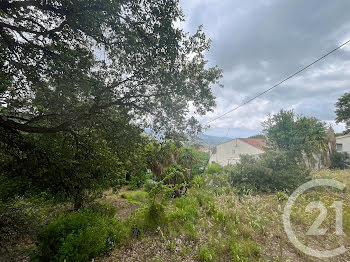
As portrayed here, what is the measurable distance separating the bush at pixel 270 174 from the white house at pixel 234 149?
28.3 feet

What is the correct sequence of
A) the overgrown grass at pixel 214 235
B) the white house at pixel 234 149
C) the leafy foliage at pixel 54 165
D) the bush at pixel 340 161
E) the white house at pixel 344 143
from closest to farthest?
1. the overgrown grass at pixel 214 235
2. the leafy foliage at pixel 54 165
3. the bush at pixel 340 161
4. the white house at pixel 234 149
5. the white house at pixel 344 143

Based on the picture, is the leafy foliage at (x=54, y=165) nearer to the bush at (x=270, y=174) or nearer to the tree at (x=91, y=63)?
the tree at (x=91, y=63)

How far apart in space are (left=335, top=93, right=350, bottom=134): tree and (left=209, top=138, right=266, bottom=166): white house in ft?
36.0

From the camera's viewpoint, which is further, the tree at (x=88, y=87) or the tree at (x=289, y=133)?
the tree at (x=289, y=133)

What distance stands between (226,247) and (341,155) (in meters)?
18.2

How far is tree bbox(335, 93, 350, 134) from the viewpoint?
19344 mm

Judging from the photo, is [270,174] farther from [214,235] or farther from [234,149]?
[234,149]

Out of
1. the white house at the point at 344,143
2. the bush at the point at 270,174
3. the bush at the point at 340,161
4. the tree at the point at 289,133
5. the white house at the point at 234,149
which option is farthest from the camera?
the white house at the point at 344,143

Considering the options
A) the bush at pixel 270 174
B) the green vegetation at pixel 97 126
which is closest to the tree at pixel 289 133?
the bush at pixel 270 174

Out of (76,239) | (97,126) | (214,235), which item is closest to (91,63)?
(97,126)

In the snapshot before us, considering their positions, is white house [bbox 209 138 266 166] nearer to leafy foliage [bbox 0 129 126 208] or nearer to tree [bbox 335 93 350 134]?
tree [bbox 335 93 350 134]

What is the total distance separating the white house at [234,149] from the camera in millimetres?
17219

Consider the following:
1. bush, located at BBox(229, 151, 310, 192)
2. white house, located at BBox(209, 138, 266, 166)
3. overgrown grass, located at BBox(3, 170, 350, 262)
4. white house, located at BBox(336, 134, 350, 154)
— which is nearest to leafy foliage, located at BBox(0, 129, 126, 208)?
overgrown grass, located at BBox(3, 170, 350, 262)

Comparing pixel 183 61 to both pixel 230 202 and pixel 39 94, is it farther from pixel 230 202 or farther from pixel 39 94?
pixel 230 202
